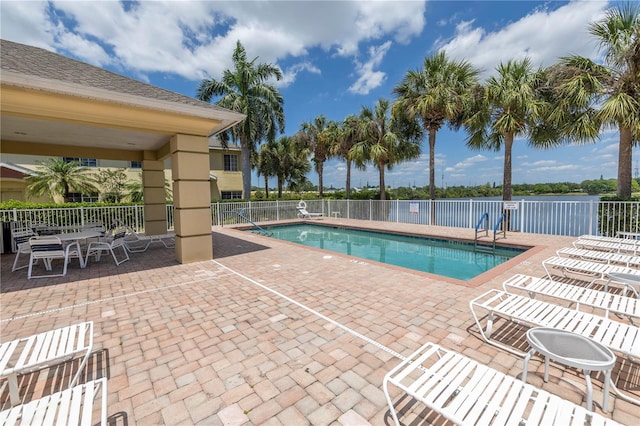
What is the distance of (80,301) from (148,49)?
7.69 meters

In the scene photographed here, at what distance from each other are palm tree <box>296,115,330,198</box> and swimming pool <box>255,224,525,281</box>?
10.8m

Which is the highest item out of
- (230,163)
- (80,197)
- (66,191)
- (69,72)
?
(230,163)

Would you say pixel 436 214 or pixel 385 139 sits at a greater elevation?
pixel 385 139

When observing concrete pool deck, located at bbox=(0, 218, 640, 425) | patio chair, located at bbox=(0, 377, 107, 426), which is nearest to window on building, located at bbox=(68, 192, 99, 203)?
concrete pool deck, located at bbox=(0, 218, 640, 425)

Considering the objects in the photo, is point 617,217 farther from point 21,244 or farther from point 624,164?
point 21,244

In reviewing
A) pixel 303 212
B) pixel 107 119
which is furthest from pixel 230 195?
pixel 107 119

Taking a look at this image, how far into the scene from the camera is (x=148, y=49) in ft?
27.3

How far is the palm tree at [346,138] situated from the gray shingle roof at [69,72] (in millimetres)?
12964

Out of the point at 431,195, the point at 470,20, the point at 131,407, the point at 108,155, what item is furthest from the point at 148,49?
the point at 431,195

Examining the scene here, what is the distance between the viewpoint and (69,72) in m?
5.75

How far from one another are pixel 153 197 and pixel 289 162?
65.3ft

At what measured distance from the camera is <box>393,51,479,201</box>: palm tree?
13.1 metres

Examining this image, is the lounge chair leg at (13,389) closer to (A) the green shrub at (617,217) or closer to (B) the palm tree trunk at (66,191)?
(A) the green shrub at (617,217)

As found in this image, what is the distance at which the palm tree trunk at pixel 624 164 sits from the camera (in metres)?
8.93
